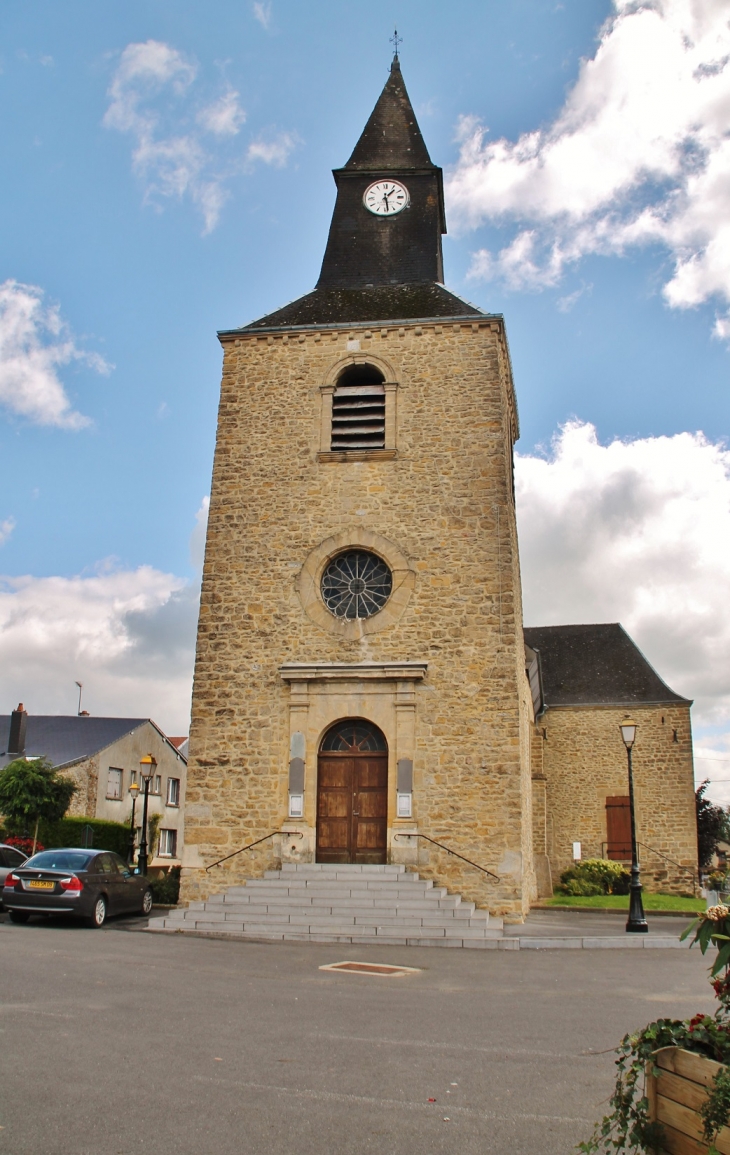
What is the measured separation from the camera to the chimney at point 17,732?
98.4ft

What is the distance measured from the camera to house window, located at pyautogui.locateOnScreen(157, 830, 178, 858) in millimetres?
36250

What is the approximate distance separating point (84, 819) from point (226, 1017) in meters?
21.9

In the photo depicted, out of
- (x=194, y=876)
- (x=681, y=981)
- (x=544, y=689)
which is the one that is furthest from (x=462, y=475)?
(x=544, y=689)

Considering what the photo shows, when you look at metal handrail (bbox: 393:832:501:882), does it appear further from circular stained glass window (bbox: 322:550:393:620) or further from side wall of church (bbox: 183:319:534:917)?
circular stained glass window (bbox: 322:550:393:620)

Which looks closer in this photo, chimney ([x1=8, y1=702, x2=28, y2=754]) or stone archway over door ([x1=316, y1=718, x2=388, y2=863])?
stone archway over door ([x1=316, y1=718, x2=388, y2=863])

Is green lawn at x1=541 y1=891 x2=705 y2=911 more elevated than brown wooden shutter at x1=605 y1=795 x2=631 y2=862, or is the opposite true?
brown wooden shutter at x1=605 y1=795 x2=631 y2=862

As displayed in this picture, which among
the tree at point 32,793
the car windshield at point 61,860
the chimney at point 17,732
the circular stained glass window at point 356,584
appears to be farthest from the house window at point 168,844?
the car windshield at point 61,860

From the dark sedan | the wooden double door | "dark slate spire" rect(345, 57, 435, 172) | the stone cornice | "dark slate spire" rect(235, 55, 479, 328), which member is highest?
"dark slate spire" rect(345, 57, 435, 172)

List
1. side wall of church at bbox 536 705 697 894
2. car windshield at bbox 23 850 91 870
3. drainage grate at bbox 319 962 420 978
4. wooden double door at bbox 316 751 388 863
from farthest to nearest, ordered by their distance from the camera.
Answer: side wall of church at bbox 536 705 697 894
wooden double door at bbox 316 751 388 863
car windshield at bbox 23 850 91 870
drainage grate at bbox 319 962 420 978

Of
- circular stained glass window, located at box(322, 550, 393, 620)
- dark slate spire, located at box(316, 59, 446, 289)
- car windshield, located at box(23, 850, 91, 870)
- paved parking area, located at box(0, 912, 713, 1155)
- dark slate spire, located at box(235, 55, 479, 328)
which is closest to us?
paved parking area, located at box(0, 912, 713, 1155)

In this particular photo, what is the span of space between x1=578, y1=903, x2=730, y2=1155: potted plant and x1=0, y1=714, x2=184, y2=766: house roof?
92.1 feet

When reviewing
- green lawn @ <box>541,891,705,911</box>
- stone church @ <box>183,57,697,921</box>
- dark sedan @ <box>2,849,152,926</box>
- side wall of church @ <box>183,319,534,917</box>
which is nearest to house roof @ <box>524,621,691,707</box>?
green lawn @ <box>541,891,705,911</box>

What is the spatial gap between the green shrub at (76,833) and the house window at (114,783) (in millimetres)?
3495

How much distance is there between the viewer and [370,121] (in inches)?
869
